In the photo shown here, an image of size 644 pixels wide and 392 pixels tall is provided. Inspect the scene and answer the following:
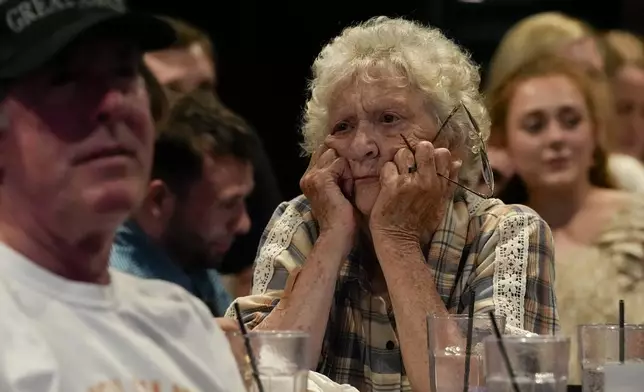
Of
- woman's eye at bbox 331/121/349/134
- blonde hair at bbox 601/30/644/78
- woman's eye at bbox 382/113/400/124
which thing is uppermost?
blonde hair at bbox 601/30/644/78

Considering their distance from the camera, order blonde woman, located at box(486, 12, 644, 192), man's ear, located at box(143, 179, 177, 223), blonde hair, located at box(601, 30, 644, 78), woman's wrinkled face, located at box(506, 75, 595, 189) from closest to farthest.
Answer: man's ear, located at box(143, 179, 177, 223)
woman's wrinkled face, located at box(506, 75, 595, 189)
blonde woman, located at box(486, 12, 644, 192)
blonde hair, located at box(601, 30, 644, 78)

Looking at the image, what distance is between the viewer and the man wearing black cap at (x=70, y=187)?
1.09 metres

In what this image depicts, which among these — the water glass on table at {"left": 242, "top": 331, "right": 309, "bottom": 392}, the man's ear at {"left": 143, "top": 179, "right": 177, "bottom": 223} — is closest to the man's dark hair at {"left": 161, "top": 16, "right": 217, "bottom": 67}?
the man's ear at {"left": 143, "top": 179, "right": 177, "bottom": 223}

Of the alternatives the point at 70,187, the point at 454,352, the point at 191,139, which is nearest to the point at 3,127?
the point at 70,187

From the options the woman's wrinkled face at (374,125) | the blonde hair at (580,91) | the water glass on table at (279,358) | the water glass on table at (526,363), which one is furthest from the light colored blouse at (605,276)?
the water glass on table at (279,358)

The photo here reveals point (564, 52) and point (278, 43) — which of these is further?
point (278, 43)

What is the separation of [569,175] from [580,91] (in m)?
0.23

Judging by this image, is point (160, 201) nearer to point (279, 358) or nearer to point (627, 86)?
point (279, 358)

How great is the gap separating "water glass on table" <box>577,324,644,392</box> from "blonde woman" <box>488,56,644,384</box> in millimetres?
1451

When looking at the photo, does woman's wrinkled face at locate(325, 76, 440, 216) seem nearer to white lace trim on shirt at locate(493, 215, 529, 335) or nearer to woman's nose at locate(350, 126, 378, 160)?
woman's nose at locate(350, 126, 378, 160)

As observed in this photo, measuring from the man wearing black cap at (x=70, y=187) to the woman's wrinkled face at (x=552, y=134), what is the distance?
7.39 feet

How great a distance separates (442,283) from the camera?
7.27ft

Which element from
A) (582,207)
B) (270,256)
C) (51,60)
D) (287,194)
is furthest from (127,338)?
(287,194)

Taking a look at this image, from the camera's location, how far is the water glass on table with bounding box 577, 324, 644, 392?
5.46 ft
